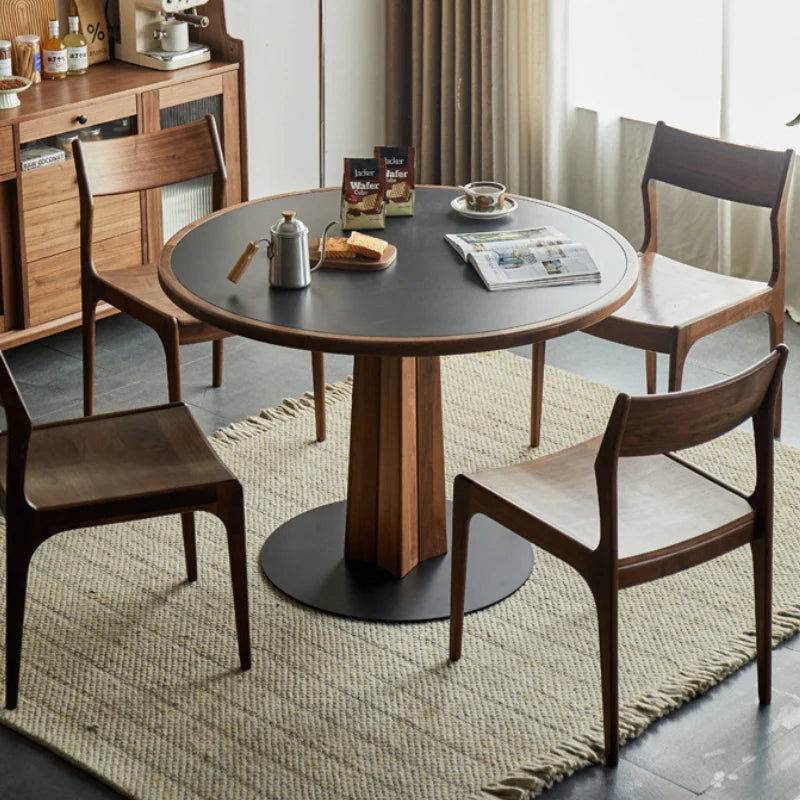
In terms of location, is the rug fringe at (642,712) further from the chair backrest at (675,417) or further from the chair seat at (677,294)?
the chair seat at (677,294)

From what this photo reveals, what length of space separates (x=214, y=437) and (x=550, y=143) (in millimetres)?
1872

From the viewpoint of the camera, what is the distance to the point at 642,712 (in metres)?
2.40

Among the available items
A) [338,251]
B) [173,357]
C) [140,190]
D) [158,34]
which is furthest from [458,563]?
[158,34]

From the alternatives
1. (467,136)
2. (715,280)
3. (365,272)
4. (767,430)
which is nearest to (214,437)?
(365,272)

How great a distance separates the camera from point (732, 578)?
283cm

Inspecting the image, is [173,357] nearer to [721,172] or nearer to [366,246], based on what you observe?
[366,246]

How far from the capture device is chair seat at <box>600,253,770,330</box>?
10.1 ft

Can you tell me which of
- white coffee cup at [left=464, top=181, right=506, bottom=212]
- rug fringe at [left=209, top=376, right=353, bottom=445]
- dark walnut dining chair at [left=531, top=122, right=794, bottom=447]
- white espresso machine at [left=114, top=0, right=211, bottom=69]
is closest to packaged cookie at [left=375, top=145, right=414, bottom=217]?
white coffee cup at [left=464, top=181, right=506, bottom=212]

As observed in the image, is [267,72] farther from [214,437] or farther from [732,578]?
[732,578]

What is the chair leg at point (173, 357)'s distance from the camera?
119 inches

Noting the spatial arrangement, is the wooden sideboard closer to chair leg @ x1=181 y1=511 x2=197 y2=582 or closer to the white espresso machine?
the white espresso machine

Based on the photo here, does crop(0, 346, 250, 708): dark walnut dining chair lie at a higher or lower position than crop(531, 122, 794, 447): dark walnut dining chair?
lower

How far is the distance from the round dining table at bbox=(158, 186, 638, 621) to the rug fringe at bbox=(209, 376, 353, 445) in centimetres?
45

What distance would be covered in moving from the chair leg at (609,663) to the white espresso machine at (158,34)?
246 cm
